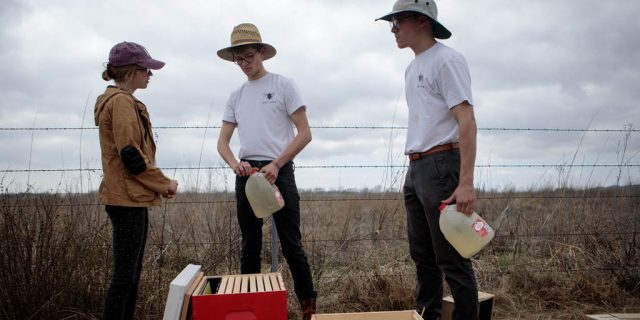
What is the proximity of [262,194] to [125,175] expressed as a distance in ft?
2.59

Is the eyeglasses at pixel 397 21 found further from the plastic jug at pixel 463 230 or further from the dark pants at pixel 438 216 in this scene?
the plastic jug at pixel 463 230

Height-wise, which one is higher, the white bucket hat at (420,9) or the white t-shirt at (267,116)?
the white bucket hat at (420,9)

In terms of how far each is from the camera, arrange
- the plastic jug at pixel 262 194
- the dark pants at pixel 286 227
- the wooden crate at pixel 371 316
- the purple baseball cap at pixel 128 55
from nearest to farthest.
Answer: the wooden crate at pixel 371 316, the purple baseball cap at pixel 128 55, the plastic jug at pixel 262 194, the dark pants at pixel 286 227

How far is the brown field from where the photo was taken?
322 centimetres

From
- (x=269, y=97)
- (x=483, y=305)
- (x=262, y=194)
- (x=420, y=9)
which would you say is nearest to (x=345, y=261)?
(x=483, y=305)

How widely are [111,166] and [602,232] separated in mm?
4602

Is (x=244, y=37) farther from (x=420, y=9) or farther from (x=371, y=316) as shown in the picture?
(x=371, y=316)

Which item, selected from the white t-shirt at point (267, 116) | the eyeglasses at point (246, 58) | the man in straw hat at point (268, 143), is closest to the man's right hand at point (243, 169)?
the man in straw hat at point (268, 143)

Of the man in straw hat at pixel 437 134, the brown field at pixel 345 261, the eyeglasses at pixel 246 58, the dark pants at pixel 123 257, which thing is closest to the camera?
the man in straw hat at pixel 437 134

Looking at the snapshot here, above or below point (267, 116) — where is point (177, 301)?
below

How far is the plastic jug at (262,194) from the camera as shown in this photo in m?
2.80

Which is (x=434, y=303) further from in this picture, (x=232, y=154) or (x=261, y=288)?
(x=232, y=154)

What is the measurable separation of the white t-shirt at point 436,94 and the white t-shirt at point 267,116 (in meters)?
0.84

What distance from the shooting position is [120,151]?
2301 mm
